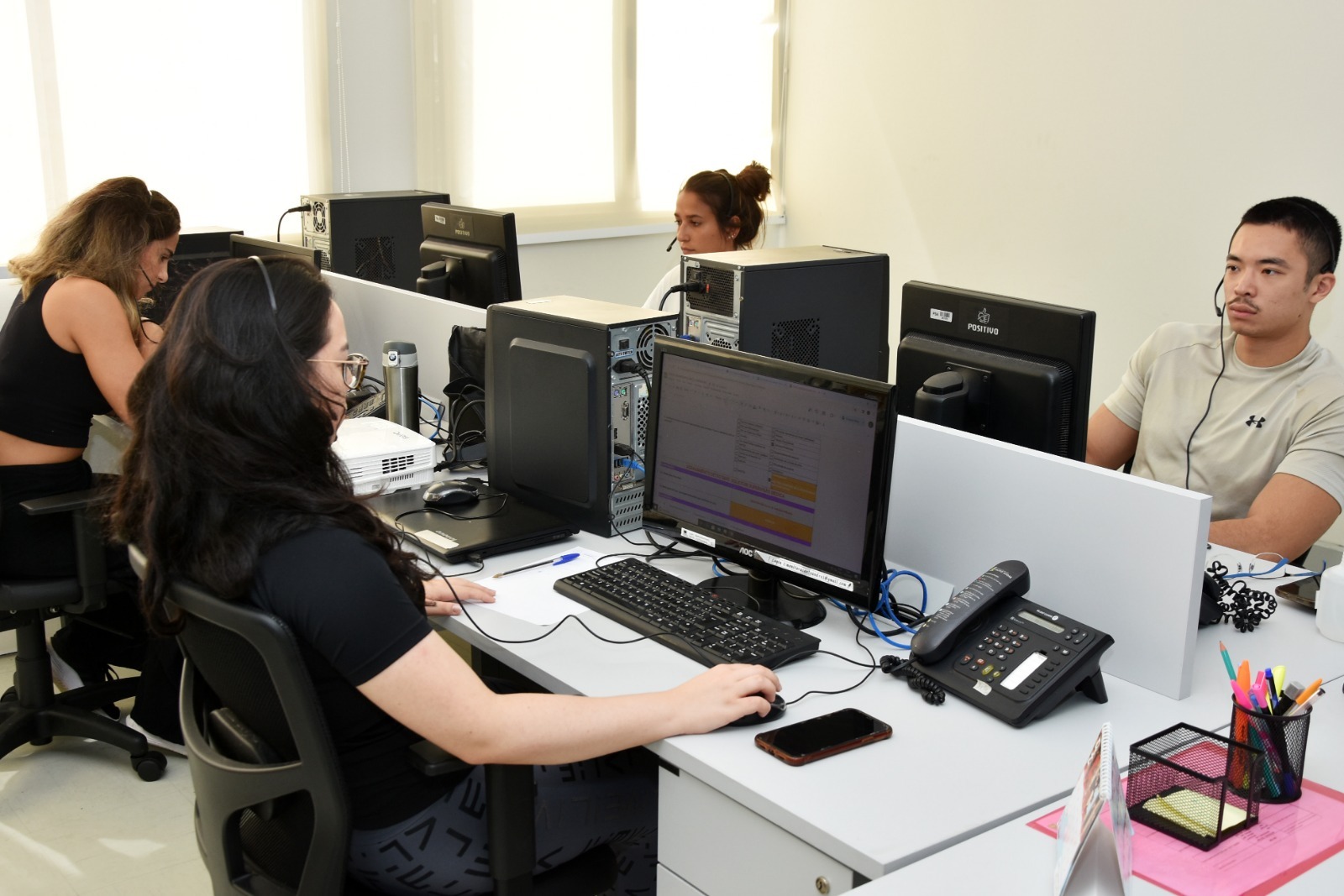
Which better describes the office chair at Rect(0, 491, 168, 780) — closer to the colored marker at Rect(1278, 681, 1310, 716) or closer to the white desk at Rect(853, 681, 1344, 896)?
the white desk at Rect(853, 681, 1344, 896)

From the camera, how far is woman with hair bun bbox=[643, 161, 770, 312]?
3.44 m

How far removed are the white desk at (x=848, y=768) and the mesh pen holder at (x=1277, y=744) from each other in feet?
0.61

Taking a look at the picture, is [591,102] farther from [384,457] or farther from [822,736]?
[822,736]

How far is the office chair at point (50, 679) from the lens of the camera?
8.08ft

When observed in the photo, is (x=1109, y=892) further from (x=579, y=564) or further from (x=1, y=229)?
(x=1, y=229)

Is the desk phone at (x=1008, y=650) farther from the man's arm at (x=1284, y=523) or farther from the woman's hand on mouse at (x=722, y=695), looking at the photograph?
the man's arm at (x=1284, y=523)

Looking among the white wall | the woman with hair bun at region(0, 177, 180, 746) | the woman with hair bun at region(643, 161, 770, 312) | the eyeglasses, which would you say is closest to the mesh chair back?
the eyeglasses

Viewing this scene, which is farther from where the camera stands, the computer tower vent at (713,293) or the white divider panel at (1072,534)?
the computer tower vent at (713,293)

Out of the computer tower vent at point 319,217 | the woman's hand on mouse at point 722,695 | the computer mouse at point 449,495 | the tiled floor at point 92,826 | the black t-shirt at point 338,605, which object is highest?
the computer tower vent at point 319,217

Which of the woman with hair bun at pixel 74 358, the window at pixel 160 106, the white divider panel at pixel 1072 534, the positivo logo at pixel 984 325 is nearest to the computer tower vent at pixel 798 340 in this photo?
the positivo logo at pixel 984 325

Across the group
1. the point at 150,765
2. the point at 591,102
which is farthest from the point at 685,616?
the point at 591,102

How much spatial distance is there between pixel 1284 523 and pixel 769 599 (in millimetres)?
1098

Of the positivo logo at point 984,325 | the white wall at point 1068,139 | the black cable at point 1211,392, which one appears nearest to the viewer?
the positivo logo at point 984,325

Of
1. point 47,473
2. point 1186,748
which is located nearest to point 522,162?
point 47,473
